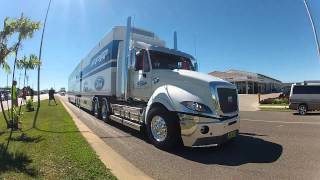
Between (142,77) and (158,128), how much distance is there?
2.30m

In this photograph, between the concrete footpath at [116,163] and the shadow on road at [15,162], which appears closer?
the shadow on road at [15,162]

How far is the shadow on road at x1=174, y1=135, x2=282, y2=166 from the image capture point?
8.77 meters

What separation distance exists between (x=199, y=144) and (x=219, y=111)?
37.9 inches

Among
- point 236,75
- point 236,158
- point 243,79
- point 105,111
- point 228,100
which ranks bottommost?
point 236,158

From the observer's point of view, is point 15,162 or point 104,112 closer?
point 15,162

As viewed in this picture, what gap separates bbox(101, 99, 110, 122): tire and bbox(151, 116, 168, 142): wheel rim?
645cm

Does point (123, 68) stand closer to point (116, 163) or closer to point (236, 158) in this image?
A: point (116, 163)

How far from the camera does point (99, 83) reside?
18.5 m

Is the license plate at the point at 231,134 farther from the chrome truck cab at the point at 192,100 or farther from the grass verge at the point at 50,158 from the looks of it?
the grass verge at the point at 50,158

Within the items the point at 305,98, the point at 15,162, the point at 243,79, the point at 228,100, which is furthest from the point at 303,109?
the point at 243,79

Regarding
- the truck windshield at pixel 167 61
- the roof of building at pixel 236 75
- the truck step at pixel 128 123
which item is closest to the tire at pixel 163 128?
the truck step at pixel 128 123

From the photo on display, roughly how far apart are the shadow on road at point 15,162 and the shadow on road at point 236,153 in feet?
11.9

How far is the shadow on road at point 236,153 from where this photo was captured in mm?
8773

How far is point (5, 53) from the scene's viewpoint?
1158 centimetres
